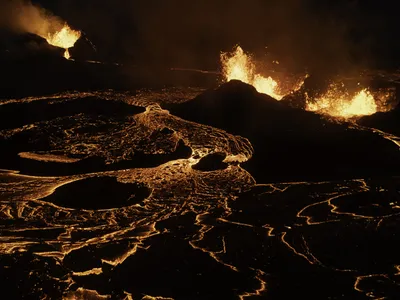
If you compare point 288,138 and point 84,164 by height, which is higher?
point 288,138

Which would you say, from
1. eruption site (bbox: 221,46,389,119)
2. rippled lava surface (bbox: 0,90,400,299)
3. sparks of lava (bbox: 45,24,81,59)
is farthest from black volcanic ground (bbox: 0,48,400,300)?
sparks of lava (bbox: 45,24,81,59)

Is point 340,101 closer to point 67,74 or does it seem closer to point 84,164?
point 84,164

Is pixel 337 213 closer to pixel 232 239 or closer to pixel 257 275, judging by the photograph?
pixel 232 239

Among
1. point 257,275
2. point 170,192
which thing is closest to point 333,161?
point 170,192

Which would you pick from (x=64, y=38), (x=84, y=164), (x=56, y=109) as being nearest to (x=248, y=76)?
(x=56, y=109)

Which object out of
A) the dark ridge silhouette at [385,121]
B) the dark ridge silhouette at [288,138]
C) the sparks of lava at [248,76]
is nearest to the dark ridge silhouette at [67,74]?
the sparks of lava at [248,76]

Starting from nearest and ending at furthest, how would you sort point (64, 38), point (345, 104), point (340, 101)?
point (345, 104), point (340, 101), point (64, 38)

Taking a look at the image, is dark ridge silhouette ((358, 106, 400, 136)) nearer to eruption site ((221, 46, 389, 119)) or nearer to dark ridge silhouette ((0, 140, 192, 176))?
eruption site ((221, 46, 389, 119))
